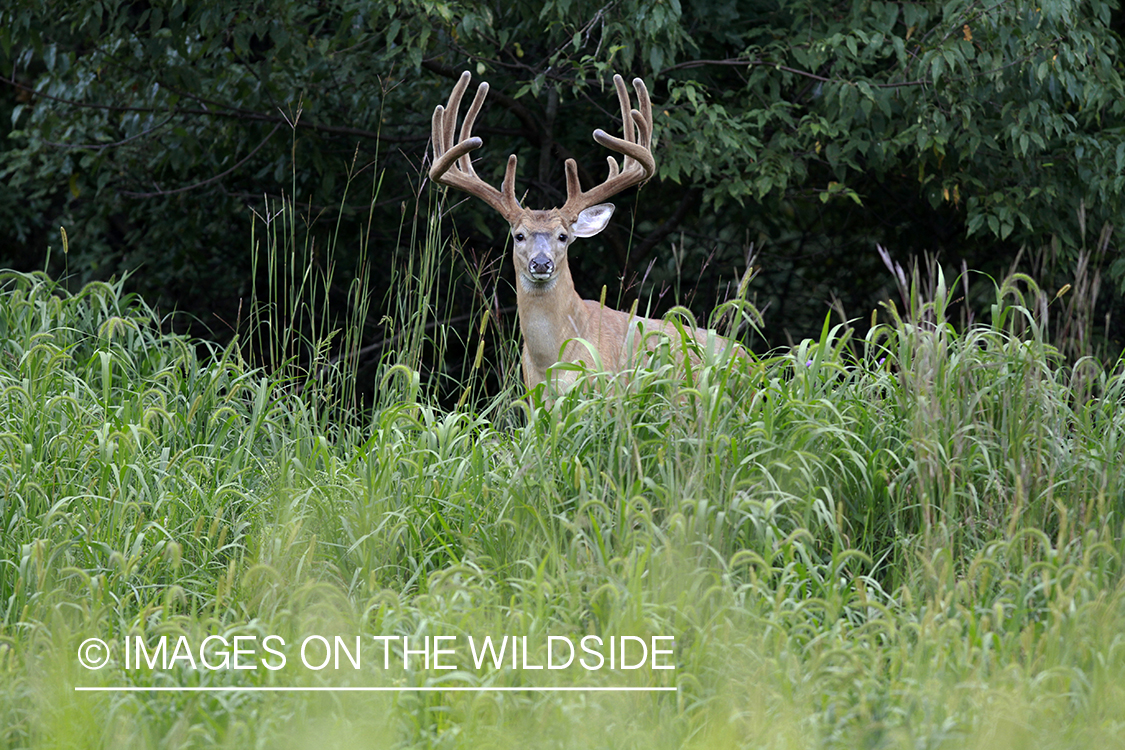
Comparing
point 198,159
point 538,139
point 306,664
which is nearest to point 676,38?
point 538,139

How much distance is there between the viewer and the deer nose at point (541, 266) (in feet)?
18.5

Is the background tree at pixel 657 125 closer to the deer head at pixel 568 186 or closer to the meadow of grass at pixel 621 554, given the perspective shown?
the deer head at pixel 568 186

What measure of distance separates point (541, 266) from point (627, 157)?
0.81 meters

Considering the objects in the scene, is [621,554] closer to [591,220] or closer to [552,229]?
[552,229]

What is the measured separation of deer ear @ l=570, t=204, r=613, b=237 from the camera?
6051mm

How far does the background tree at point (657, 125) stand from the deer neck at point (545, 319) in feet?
0.98

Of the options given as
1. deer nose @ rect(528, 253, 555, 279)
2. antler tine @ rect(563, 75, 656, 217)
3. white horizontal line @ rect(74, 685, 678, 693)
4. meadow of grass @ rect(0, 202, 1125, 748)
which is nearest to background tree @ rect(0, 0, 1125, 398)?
antler tine @ rect(563, 75, 656, 217)

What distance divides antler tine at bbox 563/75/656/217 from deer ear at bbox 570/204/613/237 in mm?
32

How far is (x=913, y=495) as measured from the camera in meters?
3.64

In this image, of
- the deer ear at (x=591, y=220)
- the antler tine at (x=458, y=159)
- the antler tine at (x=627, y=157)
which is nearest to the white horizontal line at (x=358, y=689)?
the antler tine at (x=627, y=157)

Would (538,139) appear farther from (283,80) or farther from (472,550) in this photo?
(472,550)

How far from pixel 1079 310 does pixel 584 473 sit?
151cm

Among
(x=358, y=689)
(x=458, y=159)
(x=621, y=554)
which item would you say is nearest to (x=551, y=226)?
(x=458, y=159)

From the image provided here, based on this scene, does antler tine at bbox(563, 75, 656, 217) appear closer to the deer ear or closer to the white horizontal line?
the deer ear
